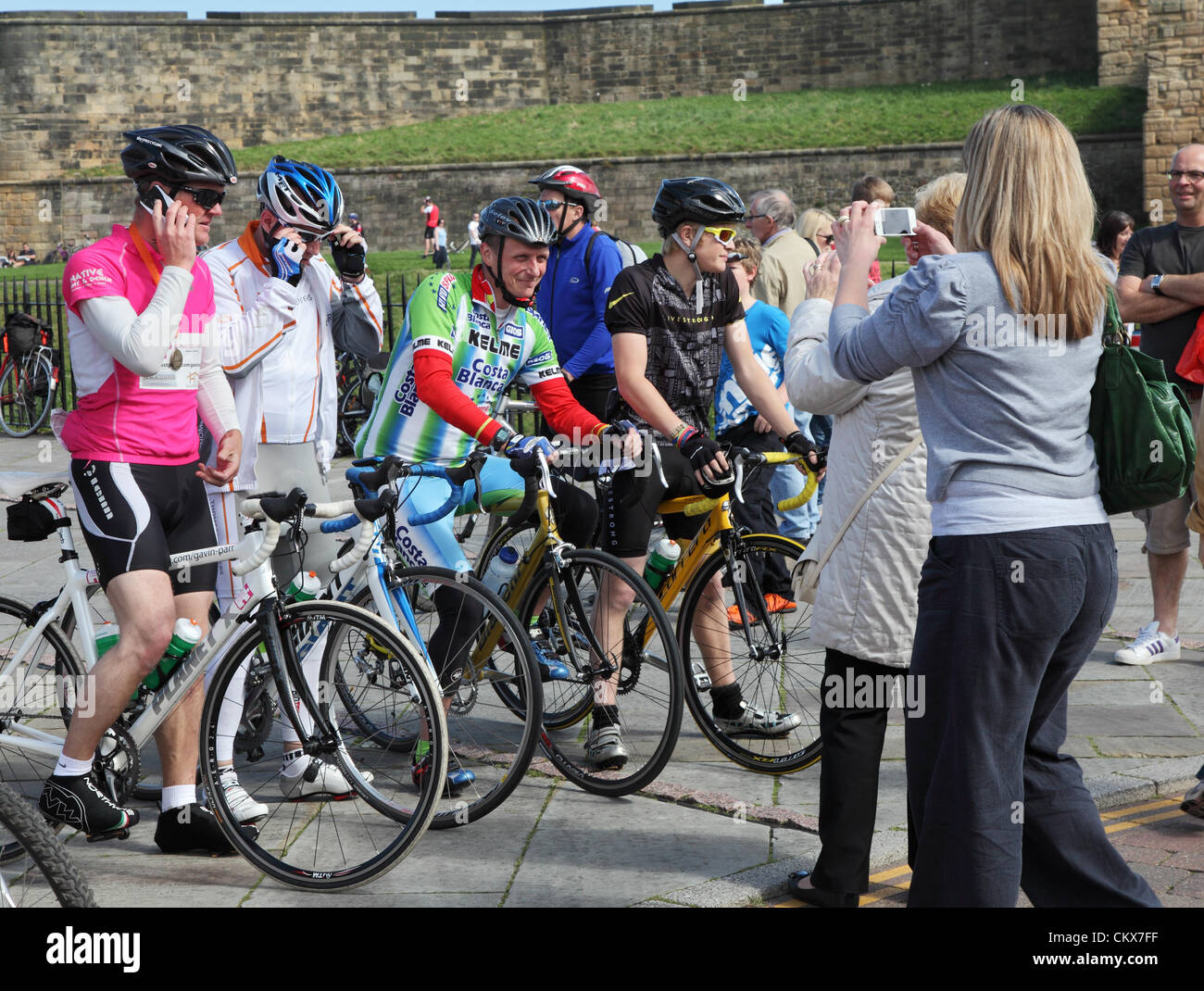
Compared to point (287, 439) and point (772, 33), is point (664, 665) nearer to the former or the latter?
point (287, 439)

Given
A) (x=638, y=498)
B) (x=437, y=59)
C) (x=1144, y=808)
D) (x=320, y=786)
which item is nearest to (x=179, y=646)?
(x=320, y=786)

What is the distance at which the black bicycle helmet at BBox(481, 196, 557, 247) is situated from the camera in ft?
14.8

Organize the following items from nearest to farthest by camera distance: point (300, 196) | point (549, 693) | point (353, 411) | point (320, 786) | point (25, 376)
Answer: point (300, 196) → point (320, 786) → point (549, 693) → point (353, 411) → point (25, 376)

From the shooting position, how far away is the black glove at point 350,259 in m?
4.52

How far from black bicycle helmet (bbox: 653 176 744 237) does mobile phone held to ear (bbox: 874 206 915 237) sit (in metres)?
1.58

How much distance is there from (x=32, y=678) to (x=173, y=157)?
1.55 meters

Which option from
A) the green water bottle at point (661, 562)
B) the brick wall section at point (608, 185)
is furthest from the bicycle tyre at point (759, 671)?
the brick wall section at point (608, 185)

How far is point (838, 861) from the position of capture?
3561 mm

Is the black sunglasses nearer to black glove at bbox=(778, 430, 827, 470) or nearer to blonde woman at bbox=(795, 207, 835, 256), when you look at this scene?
black glove at bbox=(778, 430, 827, 470)

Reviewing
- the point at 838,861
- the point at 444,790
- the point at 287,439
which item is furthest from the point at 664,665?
the point at 287,439

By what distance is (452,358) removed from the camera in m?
4.58

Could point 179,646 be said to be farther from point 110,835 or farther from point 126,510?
point 110,835

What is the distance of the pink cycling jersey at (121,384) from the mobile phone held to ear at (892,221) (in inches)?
73.6
